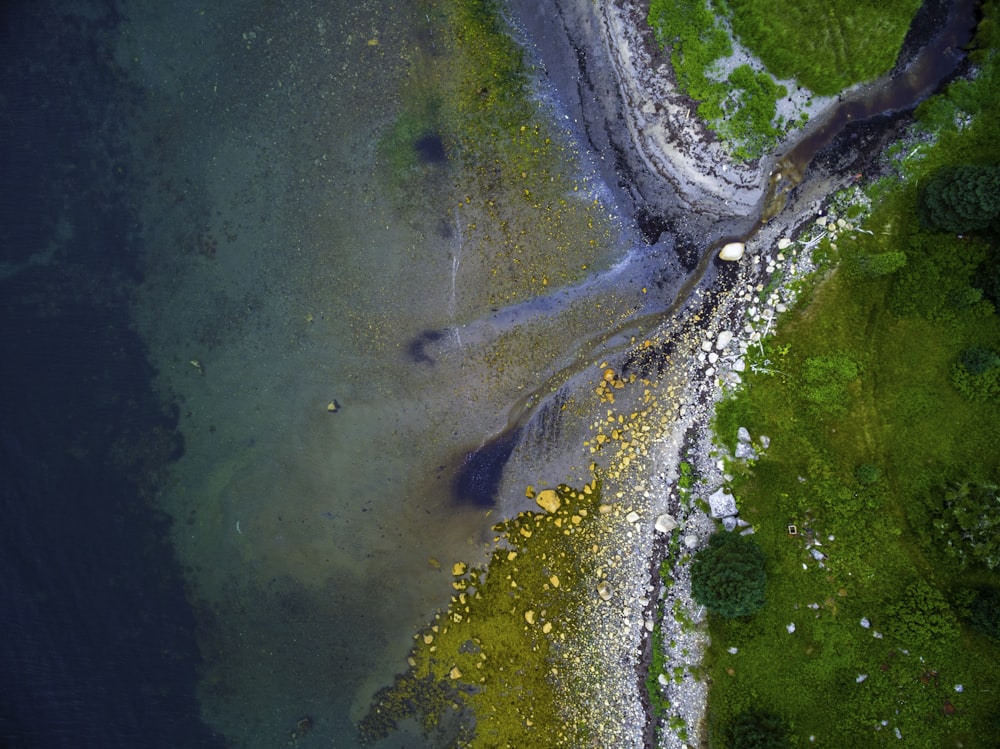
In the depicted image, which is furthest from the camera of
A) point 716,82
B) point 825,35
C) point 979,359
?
point 716,82

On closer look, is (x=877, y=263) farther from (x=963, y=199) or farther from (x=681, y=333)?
(x=681, y=333)

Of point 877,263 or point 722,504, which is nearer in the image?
point 877,263

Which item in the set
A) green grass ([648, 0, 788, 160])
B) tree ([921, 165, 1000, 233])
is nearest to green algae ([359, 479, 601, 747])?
green grass ([648, 0, 788, 160])

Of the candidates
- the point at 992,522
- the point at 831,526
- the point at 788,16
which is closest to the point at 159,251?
the point at 788,16

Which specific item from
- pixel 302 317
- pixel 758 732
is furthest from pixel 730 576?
pixel 302 317

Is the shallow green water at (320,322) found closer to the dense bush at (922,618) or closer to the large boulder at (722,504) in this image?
the large boulder at (722,504)

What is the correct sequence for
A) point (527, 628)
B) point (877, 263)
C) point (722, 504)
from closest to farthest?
1. point (877, 263)
2. point (722, 504)
3. point (527, 628)

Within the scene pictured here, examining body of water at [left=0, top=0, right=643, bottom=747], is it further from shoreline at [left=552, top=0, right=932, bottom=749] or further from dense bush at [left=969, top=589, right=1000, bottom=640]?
dense bush at [left=969, top=589, right=1000, bottom=640]

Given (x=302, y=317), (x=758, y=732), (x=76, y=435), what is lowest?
(x=758, y=732)
